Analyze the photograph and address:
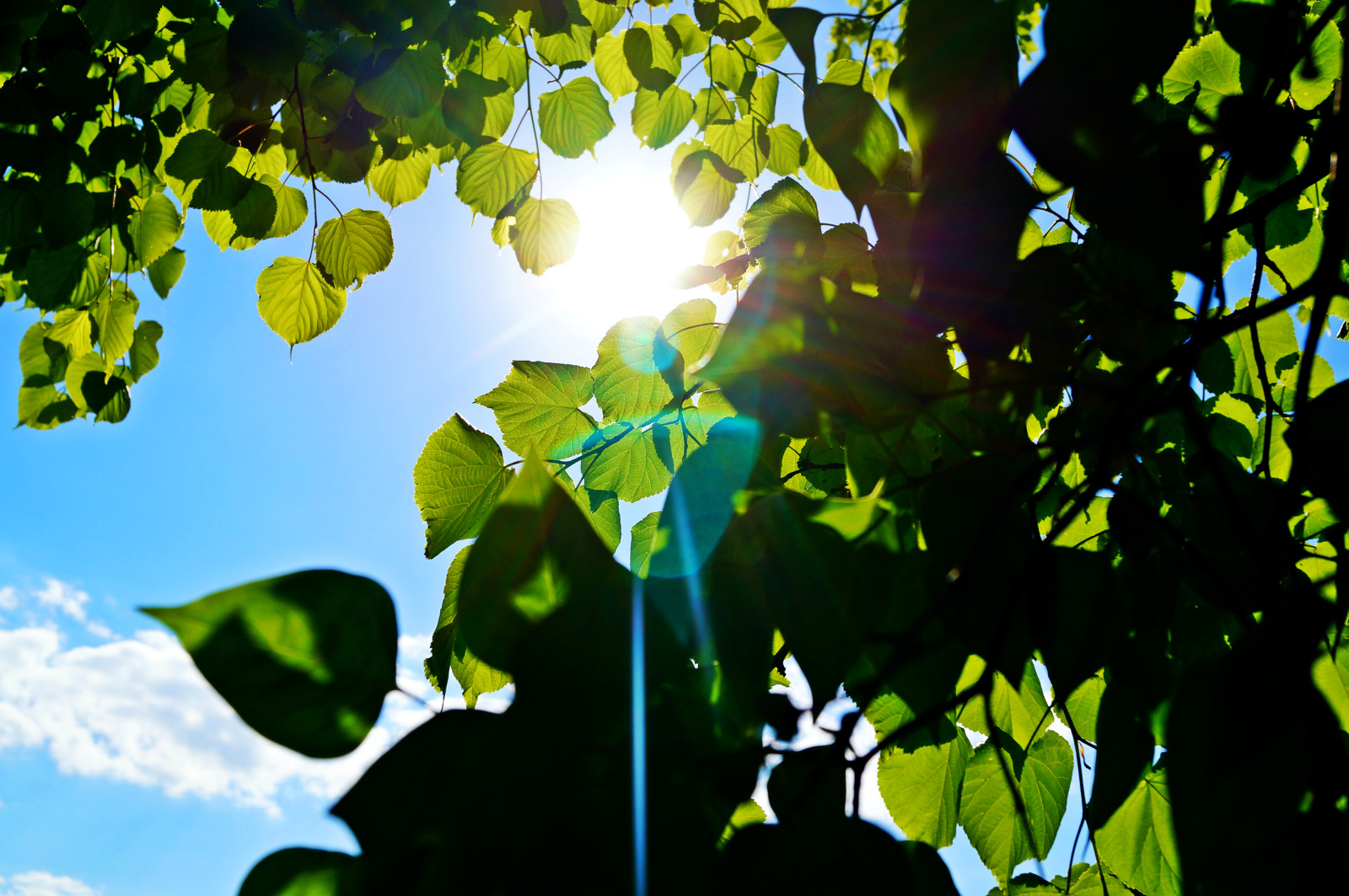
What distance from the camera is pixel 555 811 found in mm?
212

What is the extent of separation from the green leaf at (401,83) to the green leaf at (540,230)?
32 centimetres

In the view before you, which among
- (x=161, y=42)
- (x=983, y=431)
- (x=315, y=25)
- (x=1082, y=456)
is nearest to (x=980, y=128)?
(x=983, y=431)

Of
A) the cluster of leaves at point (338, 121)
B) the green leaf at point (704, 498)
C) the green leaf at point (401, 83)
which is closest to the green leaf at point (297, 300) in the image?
the cluster of leaves at point (338, 121)

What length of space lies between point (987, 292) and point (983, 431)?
154mm

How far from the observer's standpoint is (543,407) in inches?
33.9

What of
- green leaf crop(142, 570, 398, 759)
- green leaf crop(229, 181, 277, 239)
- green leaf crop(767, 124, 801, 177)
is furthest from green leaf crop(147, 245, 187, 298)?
green leaf crop(142, 570, 398, 759)

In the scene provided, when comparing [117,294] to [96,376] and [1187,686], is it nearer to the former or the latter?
[96,376]

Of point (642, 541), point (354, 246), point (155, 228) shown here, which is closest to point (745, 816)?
point (642, 541)

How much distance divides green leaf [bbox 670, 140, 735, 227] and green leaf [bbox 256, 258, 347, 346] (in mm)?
736

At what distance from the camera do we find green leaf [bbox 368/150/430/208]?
4.88 feet

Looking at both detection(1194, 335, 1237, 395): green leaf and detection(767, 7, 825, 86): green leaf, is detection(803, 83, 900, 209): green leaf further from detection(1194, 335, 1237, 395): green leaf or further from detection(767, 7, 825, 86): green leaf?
detection(1194, 335, 1237, 395): green leaf

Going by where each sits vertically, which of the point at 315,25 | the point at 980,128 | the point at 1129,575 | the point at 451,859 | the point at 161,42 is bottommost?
the point at 451,859

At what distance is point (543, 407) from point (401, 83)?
58 centimetres

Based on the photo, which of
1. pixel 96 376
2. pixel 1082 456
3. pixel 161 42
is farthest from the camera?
pixel 96 376
